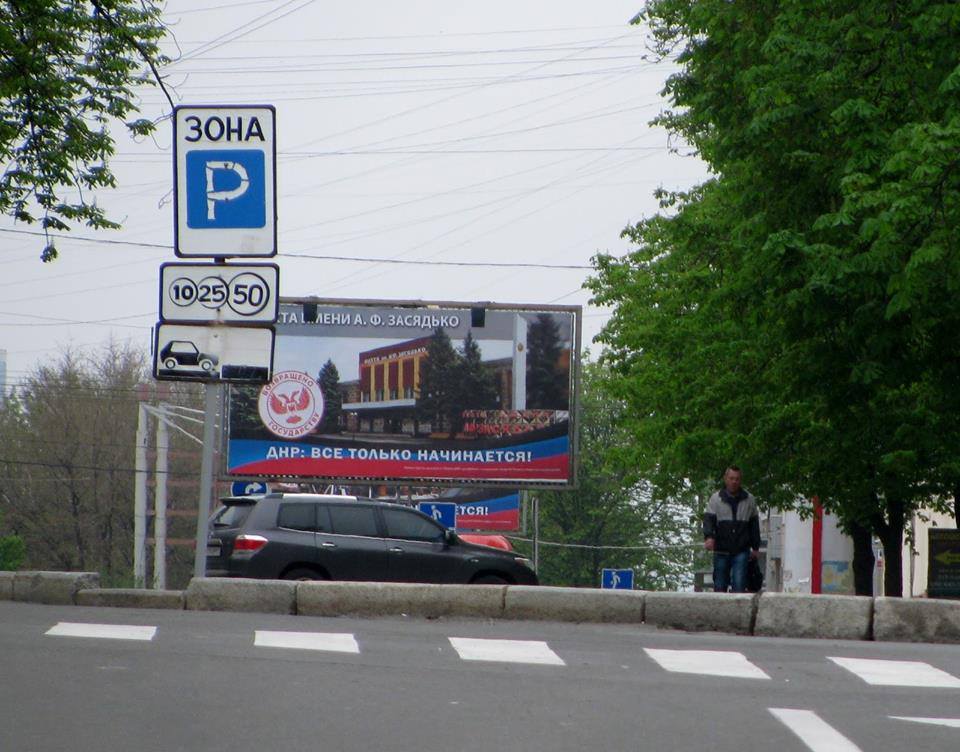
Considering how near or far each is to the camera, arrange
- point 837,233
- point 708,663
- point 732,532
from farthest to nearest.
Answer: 1. point 837,233
2. point 732,532
3. point 708,663

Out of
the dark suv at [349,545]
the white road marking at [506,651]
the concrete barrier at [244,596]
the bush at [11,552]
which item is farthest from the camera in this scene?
the bush at [11,552]

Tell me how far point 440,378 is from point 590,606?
23.6 metres

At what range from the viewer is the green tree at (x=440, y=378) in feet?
115

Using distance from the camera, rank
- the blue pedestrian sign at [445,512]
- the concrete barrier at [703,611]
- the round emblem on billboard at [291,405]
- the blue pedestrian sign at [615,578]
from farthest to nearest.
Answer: the blue pedestrian sign at [615,578] < the blue pedestrian sign at [445,512] < the round emblem on billboard at [291,405] < the concrete barrier at [703,611]

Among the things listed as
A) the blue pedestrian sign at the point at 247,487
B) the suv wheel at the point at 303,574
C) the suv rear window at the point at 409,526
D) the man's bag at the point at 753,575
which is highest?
the blue pedestrian sign at the point at 247,487

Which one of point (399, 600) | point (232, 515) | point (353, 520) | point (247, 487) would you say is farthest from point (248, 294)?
point (247, 487)

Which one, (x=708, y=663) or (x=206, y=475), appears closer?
(x=708, y=663)

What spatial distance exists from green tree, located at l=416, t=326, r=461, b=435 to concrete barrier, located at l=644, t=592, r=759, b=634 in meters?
23.6

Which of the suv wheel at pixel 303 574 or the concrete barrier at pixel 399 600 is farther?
the suv wheel at pixel 303 574

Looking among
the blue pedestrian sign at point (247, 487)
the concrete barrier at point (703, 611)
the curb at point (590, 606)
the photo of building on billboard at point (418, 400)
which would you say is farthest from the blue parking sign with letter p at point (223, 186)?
the blue pedestrian sign at point (247, 487)

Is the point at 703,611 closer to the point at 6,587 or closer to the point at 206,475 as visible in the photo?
the point at 206,475

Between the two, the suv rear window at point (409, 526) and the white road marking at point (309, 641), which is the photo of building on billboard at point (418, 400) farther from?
the white road marking at point (309, 641)

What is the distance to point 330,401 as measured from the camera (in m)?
35.2

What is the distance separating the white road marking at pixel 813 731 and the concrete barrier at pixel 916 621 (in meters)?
3.93
